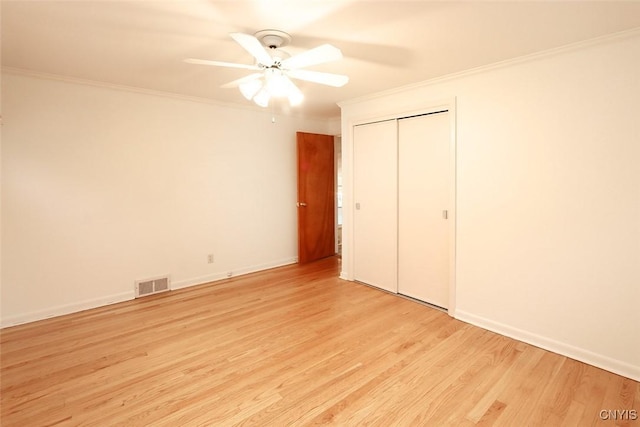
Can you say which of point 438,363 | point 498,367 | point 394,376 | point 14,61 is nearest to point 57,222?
point 14,61

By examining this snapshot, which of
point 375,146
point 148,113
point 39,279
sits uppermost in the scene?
point 148,113

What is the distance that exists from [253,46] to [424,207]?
231 centimetres

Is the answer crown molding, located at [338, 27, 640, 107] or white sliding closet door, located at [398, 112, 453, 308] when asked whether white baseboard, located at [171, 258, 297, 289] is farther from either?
crown molding, located at [338, 27, 640, 107]

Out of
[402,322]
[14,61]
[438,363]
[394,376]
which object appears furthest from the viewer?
[402,322]

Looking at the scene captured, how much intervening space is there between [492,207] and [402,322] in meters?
1.31

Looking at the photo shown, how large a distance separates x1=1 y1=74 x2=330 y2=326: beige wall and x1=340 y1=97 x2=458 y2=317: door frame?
4.02 ft

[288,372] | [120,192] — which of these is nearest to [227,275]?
[120,192]

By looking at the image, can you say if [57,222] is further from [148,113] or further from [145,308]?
[148,113]

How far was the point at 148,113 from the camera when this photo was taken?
3650mm

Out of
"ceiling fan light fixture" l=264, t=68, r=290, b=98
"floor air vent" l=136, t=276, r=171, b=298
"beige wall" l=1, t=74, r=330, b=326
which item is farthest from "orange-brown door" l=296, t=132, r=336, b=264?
"ceiling fan light fixture" l=264, t=68, r=290, b=98

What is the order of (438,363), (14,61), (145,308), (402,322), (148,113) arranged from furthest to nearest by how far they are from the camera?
1. (148,113)
2. (145,308)
3. (402,322)
4. (14,61)
5. (438,363)
